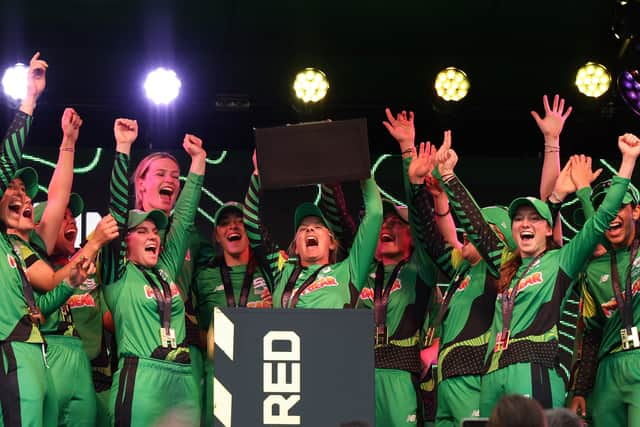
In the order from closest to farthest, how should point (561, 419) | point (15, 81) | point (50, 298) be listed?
1. point (561, 419)
2. point (50, 298)
3. point (15, 81)

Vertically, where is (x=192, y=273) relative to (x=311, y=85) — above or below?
below

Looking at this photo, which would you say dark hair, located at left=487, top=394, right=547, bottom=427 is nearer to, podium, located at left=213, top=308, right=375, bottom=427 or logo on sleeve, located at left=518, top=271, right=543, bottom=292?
podium, located at left=213, top=308, right=375, bottom=427

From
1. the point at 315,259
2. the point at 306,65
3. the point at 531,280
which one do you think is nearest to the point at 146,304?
the point at 315,259

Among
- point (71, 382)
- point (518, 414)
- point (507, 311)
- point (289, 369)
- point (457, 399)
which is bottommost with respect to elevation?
point (518, 414)

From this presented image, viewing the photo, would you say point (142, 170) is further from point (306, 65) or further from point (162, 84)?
point (306, 65)

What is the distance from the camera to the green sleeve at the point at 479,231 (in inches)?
251

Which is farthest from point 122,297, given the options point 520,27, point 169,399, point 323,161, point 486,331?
point 520,27

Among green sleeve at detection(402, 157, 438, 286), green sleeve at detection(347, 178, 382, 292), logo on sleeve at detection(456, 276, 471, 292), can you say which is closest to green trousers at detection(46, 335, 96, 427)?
green sleeve at detection(347, 178, 382, 292)

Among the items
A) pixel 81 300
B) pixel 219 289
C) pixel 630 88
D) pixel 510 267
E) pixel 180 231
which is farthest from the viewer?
pixel 630 88

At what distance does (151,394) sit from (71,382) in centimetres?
43

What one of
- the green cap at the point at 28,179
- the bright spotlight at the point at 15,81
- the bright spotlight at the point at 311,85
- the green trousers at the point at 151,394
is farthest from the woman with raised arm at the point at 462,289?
the bright spotlight at the point at 15,81

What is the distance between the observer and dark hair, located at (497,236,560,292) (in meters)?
6.24

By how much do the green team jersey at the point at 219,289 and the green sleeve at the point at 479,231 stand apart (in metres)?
1.22

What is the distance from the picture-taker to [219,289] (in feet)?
22.9
